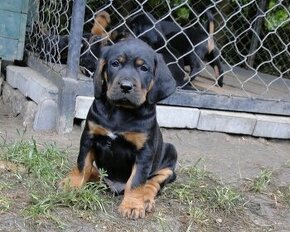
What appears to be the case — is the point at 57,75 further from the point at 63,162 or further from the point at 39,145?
the point at 63,162

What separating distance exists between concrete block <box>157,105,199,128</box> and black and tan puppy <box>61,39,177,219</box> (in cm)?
134

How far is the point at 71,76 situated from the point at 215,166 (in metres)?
1.21

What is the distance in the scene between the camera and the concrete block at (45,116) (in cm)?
374

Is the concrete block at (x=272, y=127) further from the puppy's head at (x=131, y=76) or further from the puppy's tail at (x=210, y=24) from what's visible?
the puppy's head at (x=131, y=76)

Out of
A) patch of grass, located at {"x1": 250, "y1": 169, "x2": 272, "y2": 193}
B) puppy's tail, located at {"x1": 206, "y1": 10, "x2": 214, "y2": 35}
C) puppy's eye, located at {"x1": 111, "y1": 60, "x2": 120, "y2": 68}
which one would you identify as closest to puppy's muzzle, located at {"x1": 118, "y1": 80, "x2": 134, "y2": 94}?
puppy's eye, located at {"x1": 111, "y1": 60, "x2": 120, "y2": 68}

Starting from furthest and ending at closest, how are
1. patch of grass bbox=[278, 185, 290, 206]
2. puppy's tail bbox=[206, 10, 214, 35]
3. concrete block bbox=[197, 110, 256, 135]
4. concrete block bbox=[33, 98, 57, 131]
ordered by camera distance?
puppy's tail bbox=[206, 10, 214, 35], concrete block bbox=[197, 110, 256, 135], concrete block bbox=[33, 98, 57, 131], patch of grass bbox=[278, 185, 290, 206]

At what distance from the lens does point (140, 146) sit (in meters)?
2.52

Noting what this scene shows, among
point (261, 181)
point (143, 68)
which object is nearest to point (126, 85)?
point (143, 68)

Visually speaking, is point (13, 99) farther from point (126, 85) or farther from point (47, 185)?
point (126, 85)

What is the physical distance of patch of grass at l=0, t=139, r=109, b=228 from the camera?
2326 mm

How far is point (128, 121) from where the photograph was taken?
255 cm

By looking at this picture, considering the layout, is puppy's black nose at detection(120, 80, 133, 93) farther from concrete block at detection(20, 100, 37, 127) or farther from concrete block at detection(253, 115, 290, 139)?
concrete block at detection(253, 115, 290, 139)

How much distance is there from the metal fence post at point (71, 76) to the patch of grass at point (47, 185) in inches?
19.7

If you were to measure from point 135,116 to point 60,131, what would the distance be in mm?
1285
